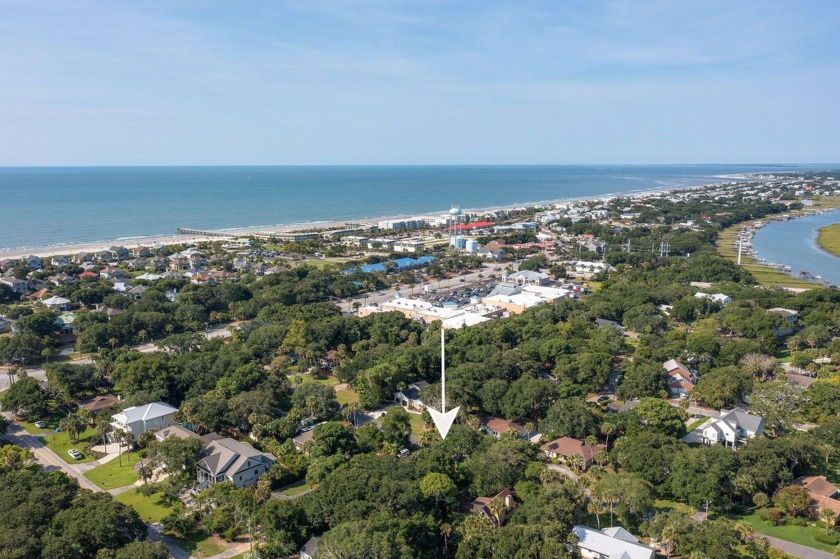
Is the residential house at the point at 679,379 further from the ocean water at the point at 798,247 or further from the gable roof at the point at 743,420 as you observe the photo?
the ocean water at the point at 798,247

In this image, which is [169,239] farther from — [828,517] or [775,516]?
[828,517]

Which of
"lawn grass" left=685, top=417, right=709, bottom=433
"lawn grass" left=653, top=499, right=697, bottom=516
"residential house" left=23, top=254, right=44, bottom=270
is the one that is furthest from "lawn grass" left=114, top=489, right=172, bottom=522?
"residential house" left=23, top=254, right=44, bottom=270

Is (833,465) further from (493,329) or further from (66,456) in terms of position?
(66,456)

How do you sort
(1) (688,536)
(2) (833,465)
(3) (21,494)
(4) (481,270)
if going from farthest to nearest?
(4) (481,270) → (2) (833,465) → (3) (21,494) → (1) (688,536)

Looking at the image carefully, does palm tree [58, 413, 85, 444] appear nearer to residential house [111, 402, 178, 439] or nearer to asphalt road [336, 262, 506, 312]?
residential house [111, 402, 178, 439]

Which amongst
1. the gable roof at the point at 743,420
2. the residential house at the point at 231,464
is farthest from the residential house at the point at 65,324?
the gable roof at the point at 743,420

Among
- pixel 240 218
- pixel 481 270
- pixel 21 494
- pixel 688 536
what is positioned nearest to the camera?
pixel 688 536

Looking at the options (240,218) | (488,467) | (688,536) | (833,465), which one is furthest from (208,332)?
(240,218)
